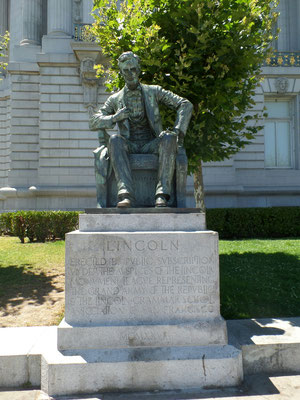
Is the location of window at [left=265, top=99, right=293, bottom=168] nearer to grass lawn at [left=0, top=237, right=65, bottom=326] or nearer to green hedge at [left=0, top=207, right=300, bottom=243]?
green hedge at [left=0, top=207, right=300, bottom=243]

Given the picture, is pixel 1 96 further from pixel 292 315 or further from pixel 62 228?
pixel 292 315

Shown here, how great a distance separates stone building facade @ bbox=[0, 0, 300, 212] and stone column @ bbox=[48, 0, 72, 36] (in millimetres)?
48

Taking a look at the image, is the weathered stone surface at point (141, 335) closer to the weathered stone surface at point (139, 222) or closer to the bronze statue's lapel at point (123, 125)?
the weathered stone surface at point (139, 222)

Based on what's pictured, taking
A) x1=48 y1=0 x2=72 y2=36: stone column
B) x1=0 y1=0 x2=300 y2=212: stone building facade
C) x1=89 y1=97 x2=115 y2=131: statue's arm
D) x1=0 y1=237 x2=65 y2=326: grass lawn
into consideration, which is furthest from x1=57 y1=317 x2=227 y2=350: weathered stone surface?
x1=48 y1=0 x2=72 y2=36: stone column

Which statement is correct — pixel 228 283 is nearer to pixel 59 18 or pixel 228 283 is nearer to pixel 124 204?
pixel 124 204

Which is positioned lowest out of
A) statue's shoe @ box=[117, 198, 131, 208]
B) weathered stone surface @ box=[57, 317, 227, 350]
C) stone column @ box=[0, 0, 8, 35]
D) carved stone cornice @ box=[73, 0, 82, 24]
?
weathered stone surface @ box=[57, 317, 227, 350]

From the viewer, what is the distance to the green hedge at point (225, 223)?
37.2 feet

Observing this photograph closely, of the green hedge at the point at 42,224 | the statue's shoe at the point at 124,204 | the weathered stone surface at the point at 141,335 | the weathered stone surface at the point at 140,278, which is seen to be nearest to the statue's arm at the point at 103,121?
the statue's shoe at the point at 124,204

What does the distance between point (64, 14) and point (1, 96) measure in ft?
20.7

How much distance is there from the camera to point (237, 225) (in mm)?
12117

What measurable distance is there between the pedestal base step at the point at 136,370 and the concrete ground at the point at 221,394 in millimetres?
64

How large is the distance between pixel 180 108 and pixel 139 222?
1.67 metres

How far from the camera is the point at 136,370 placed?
297 centimetres

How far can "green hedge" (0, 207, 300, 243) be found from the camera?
11.4m
